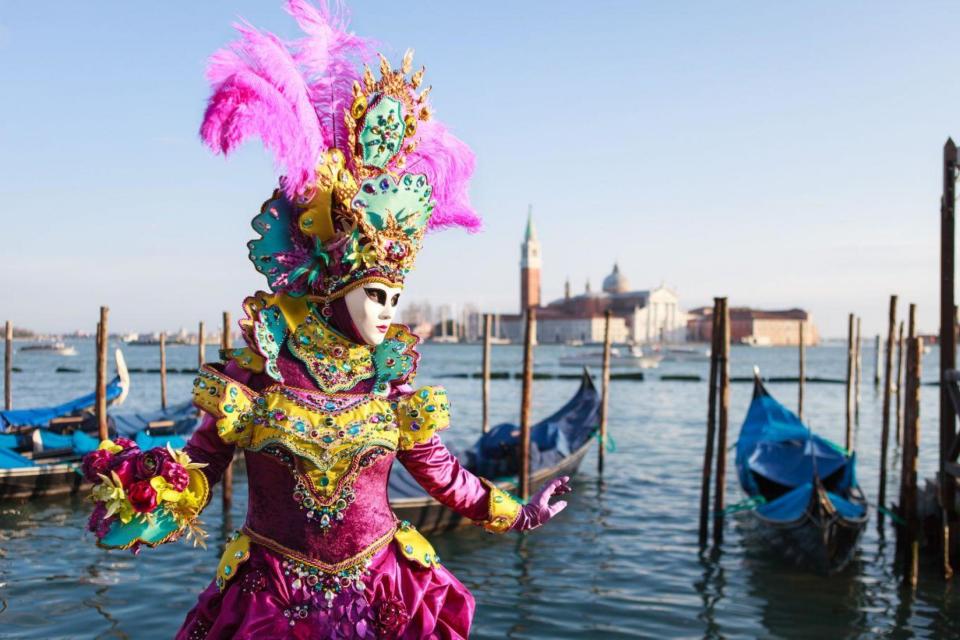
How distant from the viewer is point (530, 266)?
A: 93625 millimetres

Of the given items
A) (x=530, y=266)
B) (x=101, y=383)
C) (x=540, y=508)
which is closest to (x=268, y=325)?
(x=540, y=508)

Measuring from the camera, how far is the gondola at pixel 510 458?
7680mm

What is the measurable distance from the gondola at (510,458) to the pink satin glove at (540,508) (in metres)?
5.31

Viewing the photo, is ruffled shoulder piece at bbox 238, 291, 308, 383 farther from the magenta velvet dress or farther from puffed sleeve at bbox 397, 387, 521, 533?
puffed sleeve at bbox 397, 387, 521, 533

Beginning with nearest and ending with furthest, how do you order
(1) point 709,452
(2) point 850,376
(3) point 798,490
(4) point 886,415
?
(3) point 798,490, (1) point 709,452, (4) point 886,415, (2) point 850,376

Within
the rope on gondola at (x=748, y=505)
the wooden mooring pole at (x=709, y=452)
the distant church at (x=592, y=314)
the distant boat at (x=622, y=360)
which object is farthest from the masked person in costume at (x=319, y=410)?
the distant church at (x=592, y=314)

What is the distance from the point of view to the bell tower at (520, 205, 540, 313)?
93312mm

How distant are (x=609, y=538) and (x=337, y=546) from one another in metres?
6.62

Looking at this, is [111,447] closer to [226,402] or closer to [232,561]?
[226,402]

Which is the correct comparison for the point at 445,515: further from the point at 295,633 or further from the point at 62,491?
the point at 295,633

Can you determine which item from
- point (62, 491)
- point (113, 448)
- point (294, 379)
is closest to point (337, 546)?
point (294, 379)

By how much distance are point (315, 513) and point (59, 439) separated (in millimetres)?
9575

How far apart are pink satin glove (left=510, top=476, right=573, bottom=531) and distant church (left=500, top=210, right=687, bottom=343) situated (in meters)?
86.8

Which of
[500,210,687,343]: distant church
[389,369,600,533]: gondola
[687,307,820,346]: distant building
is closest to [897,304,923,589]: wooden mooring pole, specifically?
[389,369,600,533]: gondola
